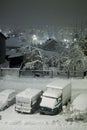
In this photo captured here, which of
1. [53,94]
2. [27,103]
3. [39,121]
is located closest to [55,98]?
[53,94]

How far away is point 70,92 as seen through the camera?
1405 cm

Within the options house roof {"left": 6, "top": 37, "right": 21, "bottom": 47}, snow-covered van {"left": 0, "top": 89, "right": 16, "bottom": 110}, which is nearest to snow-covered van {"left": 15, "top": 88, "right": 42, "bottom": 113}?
snow-covered van {"left": 0, "top": 89, "right": 16, "bottom": 110}

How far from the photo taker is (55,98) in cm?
1273

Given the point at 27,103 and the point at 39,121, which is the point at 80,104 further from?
the point at 27,103

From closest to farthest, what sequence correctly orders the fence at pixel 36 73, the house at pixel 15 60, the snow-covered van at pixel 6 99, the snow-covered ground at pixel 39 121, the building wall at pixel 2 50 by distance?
1. the snow-covered ground at pixel 39 121
2. the snow-covered van at pixel 6 99
3. the fence at pixel 36 73
4. the house at pixel 15 60
5. the building wall at pixel 2 50

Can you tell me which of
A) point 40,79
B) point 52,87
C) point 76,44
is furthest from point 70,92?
point 76,44

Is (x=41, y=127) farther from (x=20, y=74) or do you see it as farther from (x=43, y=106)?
(x=20, y=74)

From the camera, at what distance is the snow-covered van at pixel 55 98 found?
41.2ft

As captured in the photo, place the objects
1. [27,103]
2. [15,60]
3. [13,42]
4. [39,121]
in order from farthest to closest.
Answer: [13,42] → [15,60] → [27,103] → [39,121]

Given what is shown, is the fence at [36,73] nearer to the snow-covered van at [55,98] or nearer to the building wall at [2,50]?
the snow-covered van at [55,98]

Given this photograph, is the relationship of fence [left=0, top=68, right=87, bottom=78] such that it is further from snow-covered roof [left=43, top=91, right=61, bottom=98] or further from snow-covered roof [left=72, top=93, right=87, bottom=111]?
snow-covered roof [left=72, top=93, right=87, bottom=111]

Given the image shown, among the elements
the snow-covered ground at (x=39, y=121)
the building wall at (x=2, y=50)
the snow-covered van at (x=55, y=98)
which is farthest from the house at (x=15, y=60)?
the snow-covered van at (x=55, y=98)

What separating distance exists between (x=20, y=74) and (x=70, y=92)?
499 centimetres

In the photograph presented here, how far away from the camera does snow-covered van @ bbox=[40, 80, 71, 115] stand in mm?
12562
